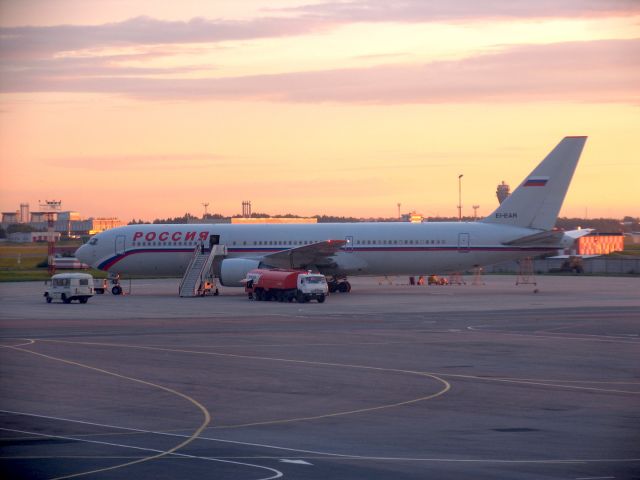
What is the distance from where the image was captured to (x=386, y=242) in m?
56.2

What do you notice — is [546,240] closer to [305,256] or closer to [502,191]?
[305,256]

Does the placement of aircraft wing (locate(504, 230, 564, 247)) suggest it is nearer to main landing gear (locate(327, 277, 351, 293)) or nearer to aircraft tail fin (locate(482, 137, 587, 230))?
aircraft tail fin (locate(482, 137, 587, 230))

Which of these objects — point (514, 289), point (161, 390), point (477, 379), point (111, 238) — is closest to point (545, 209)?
point (514, 289)

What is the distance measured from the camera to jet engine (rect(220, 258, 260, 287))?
5397cm

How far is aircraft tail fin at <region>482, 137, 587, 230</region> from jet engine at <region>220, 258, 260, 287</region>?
14.3 m

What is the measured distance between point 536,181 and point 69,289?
26.3 m

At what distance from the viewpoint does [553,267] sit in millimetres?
84688

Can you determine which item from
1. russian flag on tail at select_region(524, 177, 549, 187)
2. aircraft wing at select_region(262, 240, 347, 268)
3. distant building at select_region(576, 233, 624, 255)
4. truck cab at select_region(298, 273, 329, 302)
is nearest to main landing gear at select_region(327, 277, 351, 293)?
aircraft wing at select_region(262, 240, 347, 268)

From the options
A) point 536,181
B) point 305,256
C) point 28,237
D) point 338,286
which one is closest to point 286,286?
point 305,256

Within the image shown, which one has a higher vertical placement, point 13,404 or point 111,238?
point 111,238

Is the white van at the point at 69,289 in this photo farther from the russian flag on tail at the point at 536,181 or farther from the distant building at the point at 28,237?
the distant building at the point at 28,237

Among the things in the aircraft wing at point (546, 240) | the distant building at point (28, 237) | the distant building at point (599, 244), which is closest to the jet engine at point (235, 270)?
the aircraft wing at point (546, 240)

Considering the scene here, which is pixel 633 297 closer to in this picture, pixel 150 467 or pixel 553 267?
pixel 553 267

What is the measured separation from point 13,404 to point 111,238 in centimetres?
4200
